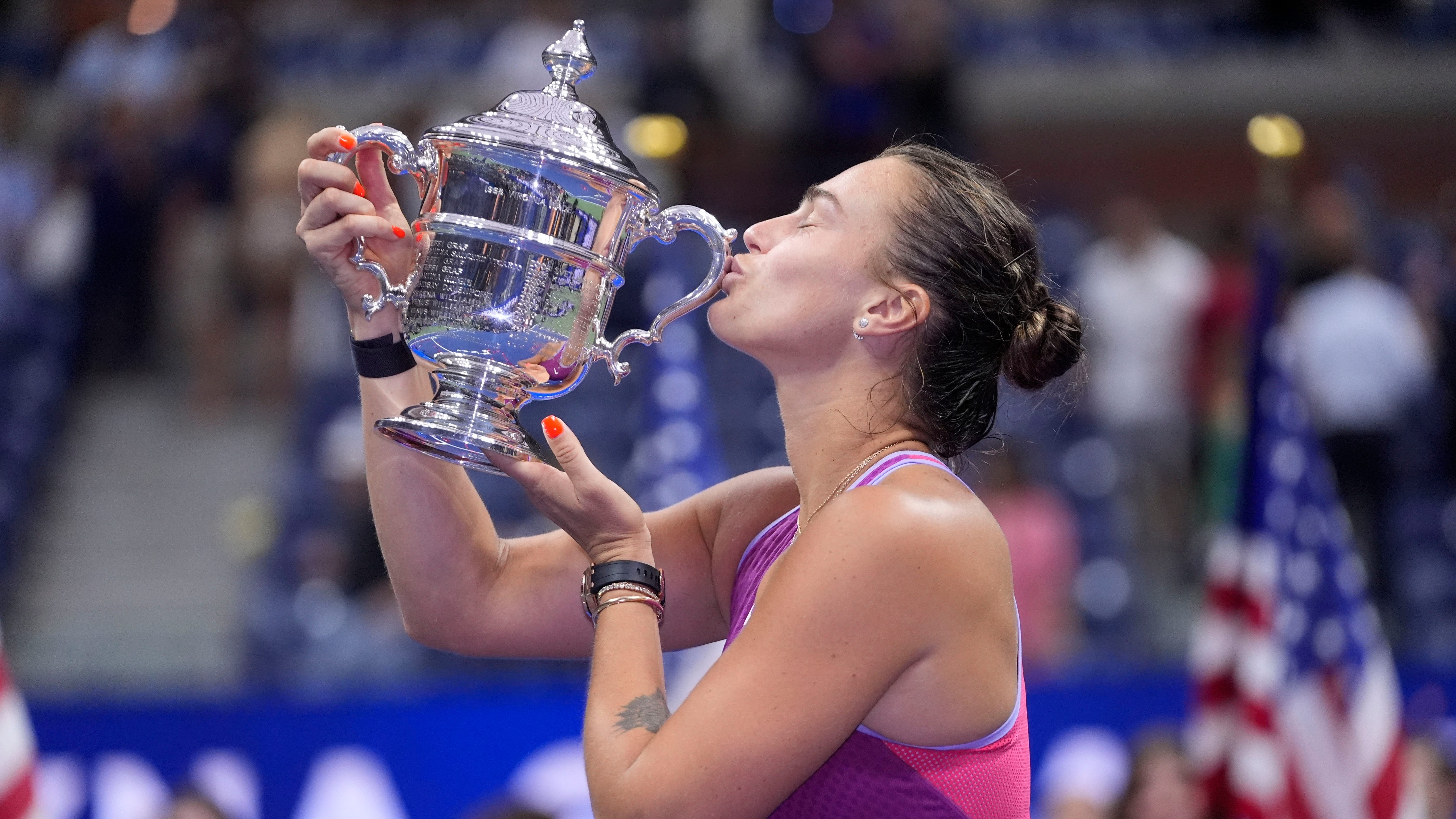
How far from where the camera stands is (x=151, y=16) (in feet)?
29.6

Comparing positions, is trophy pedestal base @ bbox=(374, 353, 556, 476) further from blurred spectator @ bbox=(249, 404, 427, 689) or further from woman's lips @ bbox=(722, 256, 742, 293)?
blurred spectator @ bbox=(249, 404, 427, 689)

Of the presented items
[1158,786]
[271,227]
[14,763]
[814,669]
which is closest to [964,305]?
[814,669]

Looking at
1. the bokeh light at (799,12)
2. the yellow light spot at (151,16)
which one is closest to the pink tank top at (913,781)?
the yellow light spot at (151,16)

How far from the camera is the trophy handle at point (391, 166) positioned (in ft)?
5.72

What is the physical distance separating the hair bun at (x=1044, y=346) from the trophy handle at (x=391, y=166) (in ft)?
2.34

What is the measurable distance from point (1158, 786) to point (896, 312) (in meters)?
2.62

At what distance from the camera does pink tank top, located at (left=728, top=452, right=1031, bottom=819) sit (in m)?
1.57

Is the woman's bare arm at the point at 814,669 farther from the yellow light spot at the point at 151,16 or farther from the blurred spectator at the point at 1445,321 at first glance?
the yellow light spot at the point at 151,16

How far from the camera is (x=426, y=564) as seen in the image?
1.91m

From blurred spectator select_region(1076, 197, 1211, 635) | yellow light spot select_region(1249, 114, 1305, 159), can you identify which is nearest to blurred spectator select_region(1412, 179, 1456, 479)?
blurred spectator select_region(1076, 197, 1211, 635)

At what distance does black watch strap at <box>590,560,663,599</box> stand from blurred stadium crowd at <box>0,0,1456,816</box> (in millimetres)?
2283

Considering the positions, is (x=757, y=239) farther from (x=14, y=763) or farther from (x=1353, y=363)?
(x=1353, y=363)

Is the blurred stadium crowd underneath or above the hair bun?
underneath

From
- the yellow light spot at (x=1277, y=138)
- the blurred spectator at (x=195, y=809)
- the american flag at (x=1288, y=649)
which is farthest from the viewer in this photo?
the blurred spectator at (x=195, y=809)
